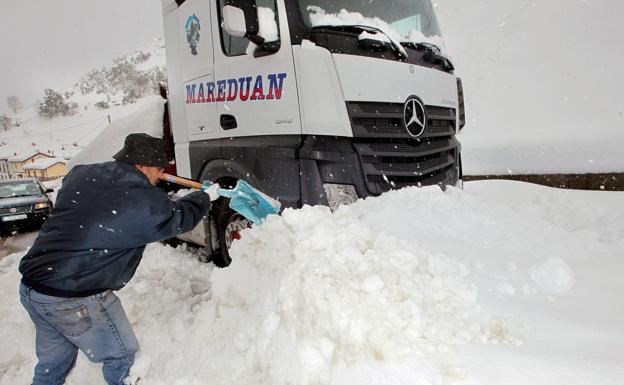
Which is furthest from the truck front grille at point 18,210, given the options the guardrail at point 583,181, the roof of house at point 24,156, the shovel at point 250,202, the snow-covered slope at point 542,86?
the roof of house at point 24,156

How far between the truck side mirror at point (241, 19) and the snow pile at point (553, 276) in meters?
2.58

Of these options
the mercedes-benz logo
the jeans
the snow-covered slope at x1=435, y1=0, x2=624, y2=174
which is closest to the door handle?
the mercedes-benz logo

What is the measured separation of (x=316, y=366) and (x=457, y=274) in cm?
103

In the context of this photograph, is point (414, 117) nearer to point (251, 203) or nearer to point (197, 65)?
point (251, 203)

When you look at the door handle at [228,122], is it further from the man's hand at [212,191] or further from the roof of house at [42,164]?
the roof of house at [42,164]

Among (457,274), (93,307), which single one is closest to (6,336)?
(93,307)

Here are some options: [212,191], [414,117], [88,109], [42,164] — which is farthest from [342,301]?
[88,109]

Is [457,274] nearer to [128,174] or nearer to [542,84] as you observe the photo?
[128,174]

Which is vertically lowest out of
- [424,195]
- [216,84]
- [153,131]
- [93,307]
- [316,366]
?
[316,366]

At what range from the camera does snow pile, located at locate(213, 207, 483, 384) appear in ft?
5.93

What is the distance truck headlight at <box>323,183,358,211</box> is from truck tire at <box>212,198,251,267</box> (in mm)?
905

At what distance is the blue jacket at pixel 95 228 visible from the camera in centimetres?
207

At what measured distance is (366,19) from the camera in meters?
3.20

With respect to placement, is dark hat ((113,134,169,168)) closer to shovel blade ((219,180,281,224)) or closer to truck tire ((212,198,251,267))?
shovel blade ((219,180,281,224))
